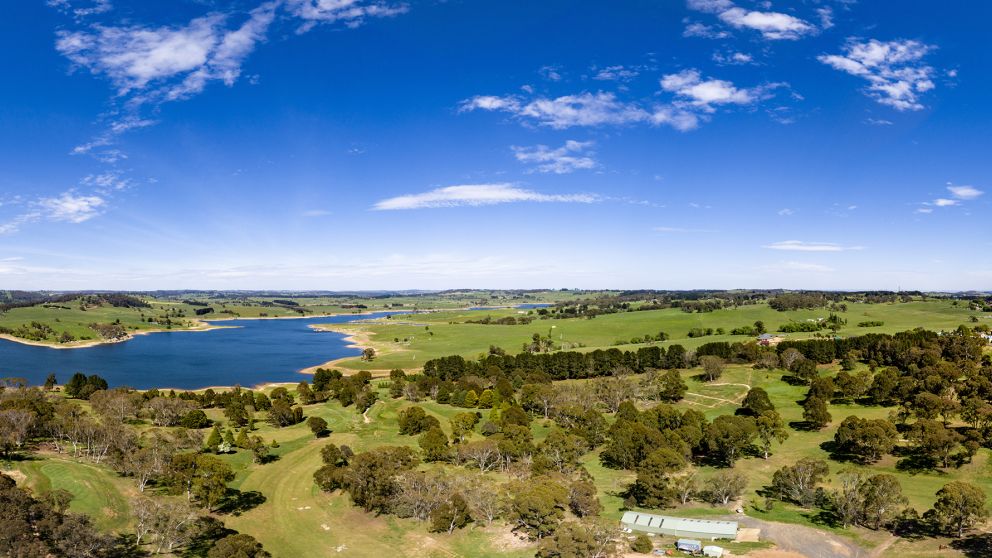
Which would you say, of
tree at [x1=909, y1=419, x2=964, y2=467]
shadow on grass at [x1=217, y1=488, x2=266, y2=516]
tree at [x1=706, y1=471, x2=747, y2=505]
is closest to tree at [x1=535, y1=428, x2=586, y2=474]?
tree at [x1=706, y1=471, x2=747, y2=505]

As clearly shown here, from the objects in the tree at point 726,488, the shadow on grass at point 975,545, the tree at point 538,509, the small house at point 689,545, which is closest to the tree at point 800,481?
the tree at point 726,488

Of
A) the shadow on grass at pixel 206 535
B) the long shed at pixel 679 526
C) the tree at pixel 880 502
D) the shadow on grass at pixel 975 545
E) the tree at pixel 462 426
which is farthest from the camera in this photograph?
the tree at pixel 462 426

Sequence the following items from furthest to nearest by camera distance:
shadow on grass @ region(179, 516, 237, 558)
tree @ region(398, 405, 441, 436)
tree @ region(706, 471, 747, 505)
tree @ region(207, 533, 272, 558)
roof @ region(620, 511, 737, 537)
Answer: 1. tree @ region(398, 405, 441, 436)
2. tree @ region(706, 471, 747, 505)
3. roof @ region(620, 511, 737, 537)
4. shadow on grass @ region(179, 516, 237, 558)
5. tree @ region(207, 533, 272, 558)

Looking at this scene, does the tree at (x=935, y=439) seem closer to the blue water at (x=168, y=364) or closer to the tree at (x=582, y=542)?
the tree at (x=582, y=542)

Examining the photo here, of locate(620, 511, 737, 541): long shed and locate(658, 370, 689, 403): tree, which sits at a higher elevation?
locate(658, 370, 689, 403): tree

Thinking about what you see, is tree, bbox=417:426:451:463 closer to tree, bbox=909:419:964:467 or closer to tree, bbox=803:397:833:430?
tree, bbox=803:397:833:430

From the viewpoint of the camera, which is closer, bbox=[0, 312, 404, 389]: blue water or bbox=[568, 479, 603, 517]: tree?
bbox=[568, 479, 603, 517]: tree
